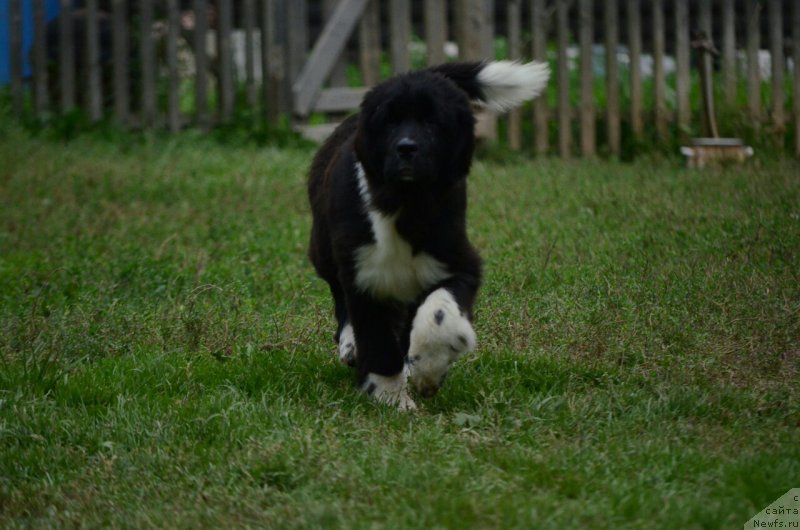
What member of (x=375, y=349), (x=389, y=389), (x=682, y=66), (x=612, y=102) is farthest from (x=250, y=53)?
(x=389, y=389)

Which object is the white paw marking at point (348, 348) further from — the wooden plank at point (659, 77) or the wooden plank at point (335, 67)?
the wooden plank at point (335, 67)

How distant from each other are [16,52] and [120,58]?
1.06 meters

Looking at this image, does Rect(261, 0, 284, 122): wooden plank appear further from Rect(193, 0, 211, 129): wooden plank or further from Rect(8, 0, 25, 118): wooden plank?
Rect(8, 0, 25, 118): wooden plank

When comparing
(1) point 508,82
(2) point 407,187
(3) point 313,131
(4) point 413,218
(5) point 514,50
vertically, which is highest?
(5) point 514,50

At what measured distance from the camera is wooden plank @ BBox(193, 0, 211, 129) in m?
11.5

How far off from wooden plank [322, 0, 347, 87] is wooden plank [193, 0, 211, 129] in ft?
4.02

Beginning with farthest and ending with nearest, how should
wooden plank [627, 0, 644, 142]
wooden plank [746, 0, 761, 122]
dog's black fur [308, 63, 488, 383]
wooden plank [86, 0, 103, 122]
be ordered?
wooden plank [86, 0, 103, 122] < wooden plank [627, 0, 644, 142] < wooden plank [746, 0, 761, 122] < dog's black fur [308, 63, 488, 383]

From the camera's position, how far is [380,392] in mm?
4637

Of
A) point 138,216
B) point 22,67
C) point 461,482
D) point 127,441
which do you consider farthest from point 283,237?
point 22,67

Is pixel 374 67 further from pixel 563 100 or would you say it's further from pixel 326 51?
pixel 563 100

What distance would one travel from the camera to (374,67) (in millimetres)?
11133

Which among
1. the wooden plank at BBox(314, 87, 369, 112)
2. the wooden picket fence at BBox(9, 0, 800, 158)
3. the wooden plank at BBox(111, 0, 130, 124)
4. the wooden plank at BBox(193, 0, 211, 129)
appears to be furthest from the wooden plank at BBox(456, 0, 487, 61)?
the wooden plank at BBox(111, 0, 130, 124)

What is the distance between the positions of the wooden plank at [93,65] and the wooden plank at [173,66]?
2.42 ft

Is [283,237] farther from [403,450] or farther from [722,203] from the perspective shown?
[403,450]
